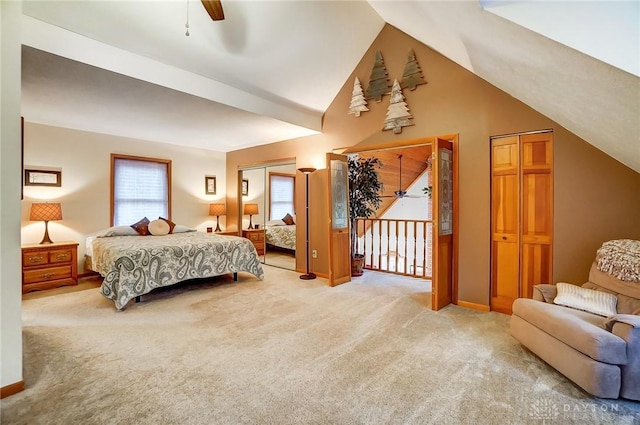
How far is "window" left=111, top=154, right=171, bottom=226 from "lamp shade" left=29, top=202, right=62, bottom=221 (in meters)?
0.90

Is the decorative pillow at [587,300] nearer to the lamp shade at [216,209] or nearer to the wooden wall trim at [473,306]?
the wooden wall trim at [473,306]

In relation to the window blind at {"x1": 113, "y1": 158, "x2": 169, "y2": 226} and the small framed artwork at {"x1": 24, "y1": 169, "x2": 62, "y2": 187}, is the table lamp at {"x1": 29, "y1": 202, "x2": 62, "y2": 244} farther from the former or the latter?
the window blind at {"x1": 113, "y1": 158, "x2": 169, "y2": 226}

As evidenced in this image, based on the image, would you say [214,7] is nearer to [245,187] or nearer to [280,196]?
[280,196]

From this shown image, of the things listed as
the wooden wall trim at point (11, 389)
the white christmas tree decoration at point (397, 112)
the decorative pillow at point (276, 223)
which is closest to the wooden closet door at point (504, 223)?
the white christmas tree decoration at point (397, 112)

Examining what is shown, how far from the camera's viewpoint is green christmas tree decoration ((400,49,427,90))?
157 inches

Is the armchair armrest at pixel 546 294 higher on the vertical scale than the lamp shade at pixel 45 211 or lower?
lower

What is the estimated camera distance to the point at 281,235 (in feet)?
20.4

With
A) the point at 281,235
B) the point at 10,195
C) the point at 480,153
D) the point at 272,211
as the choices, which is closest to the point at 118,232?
the point at 272,211

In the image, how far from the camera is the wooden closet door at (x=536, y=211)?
321cm

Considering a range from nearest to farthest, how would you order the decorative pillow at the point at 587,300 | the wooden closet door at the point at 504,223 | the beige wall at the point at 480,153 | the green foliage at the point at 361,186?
1. the decorative pillow at the point at 587,300
2. the beige wall at the point at 480,153
3. the wooden closet door at the point at 504,223
4. the green foliage at the point at 361,186

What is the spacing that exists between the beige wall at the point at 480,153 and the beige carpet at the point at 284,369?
0.93 m

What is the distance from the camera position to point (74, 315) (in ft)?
10.9

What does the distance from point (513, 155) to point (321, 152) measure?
2.91 metres

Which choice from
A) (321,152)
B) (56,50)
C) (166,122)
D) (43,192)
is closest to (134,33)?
(56,50)
